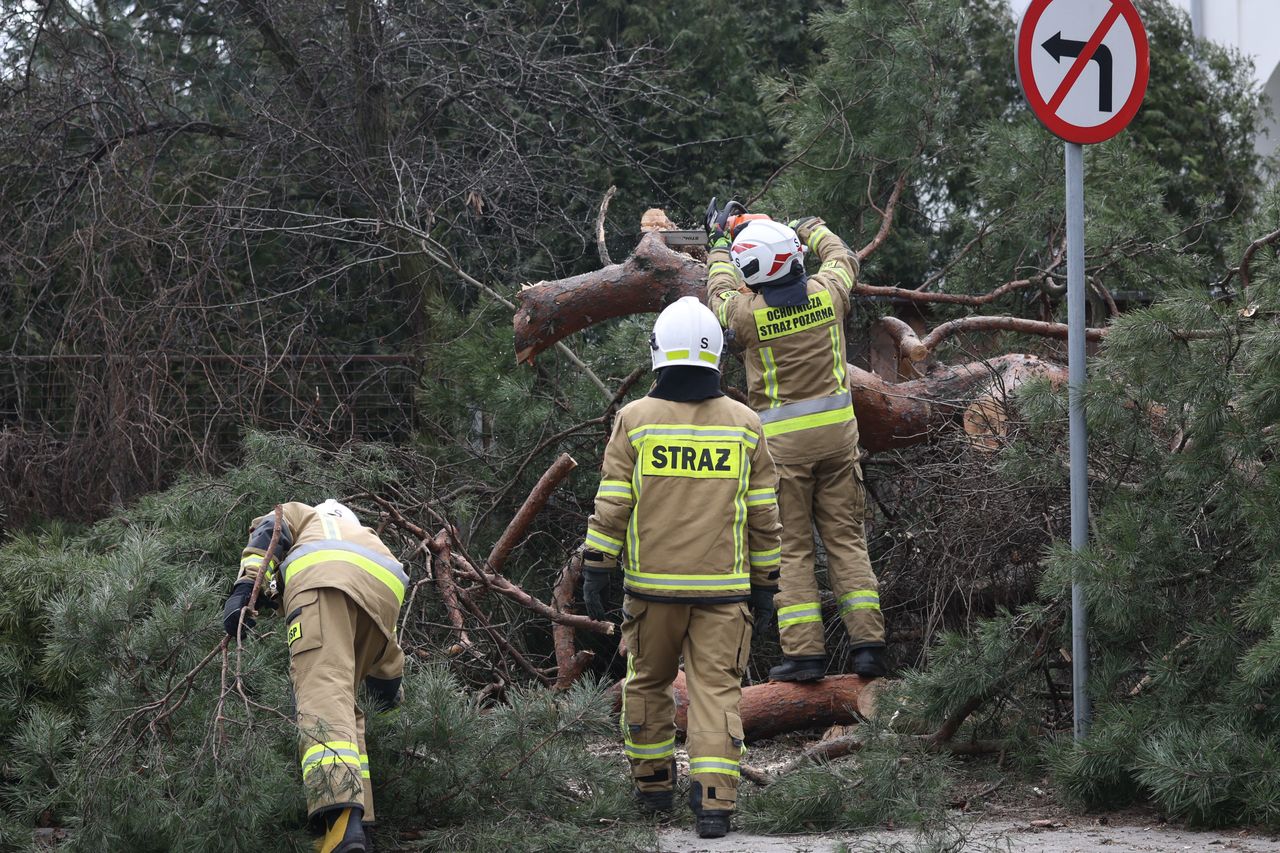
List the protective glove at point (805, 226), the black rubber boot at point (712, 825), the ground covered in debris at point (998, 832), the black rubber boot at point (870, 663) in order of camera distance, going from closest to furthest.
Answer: the ground covered in debris at point (998, 832)
the black rubber boot at point (712, 825)
the black rubber boot at point (870, 663)
the protective glove at point (805, 226)

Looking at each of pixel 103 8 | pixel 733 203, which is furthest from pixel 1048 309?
pixel 103 8

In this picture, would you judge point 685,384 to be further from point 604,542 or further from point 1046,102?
point 1046,102

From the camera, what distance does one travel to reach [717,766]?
4387 millimetres

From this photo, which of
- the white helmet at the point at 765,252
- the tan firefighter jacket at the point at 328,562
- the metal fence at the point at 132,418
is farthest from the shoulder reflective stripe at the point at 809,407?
the metal fence at the point at 132,418

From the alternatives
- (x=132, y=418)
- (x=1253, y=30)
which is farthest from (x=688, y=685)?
(x=1253, y=30)

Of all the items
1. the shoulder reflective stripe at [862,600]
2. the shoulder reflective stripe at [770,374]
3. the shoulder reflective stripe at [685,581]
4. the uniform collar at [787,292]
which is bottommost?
the shoulder reflective stripe at [862,600]

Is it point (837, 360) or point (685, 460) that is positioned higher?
point (837, 360)

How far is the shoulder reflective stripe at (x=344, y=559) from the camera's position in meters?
4.02

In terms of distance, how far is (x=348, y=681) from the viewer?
391cm

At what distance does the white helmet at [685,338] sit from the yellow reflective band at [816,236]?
1505mm

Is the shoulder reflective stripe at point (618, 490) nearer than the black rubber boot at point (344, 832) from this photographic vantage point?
No

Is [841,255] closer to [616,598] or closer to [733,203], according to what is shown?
[733,203]

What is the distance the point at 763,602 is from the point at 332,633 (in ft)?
5.07

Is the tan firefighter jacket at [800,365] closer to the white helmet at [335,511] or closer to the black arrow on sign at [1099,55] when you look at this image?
the black arrow on sign at [1099,55]
